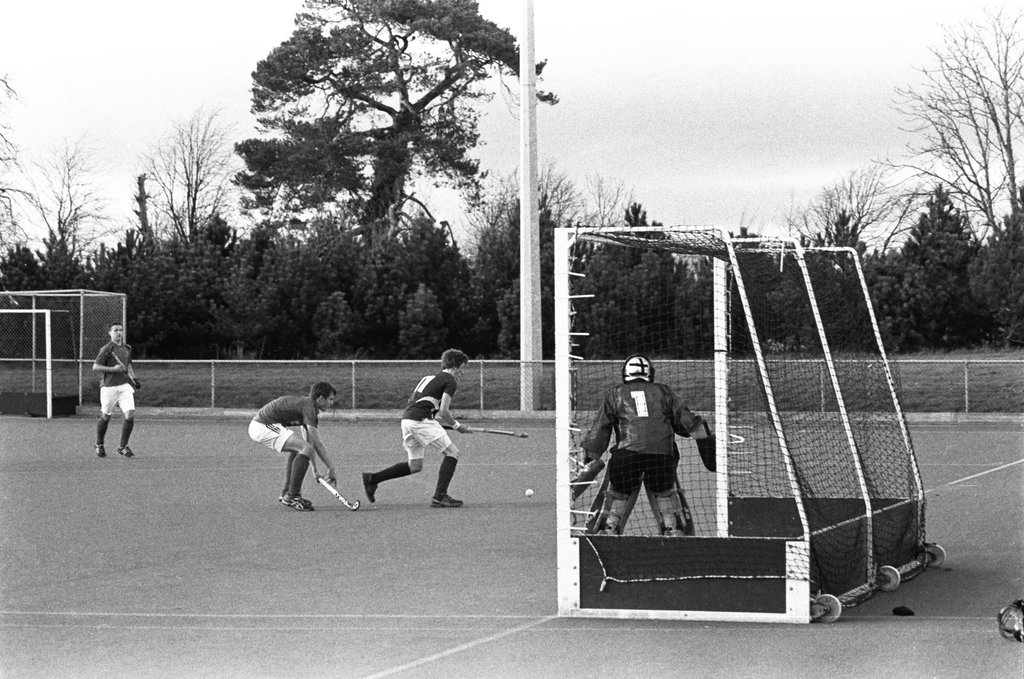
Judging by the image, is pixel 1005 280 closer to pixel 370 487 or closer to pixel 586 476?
pixel 370 487

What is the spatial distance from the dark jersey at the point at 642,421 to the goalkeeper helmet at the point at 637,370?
0.13m

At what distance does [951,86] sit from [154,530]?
33523 mm

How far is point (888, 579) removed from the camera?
344 inches

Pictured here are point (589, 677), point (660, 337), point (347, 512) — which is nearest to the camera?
point (589, 677)

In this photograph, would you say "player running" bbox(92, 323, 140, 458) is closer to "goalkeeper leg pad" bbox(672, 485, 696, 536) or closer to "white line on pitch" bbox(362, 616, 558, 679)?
"goalkeeper leg pad" bbox(672, 485, 696, 536)

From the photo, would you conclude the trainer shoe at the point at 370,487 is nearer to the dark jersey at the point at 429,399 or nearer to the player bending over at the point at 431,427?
the player bending over at the point at 431,427

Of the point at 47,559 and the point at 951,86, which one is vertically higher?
the point at 951,86

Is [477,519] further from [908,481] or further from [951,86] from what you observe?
[951,86]

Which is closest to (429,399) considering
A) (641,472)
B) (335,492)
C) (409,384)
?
(335,492)

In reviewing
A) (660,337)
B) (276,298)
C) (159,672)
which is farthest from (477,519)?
(276,298)

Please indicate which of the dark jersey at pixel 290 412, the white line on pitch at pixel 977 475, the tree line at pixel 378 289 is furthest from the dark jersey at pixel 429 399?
the tree line at pixel 378 289

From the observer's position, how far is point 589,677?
250 inches

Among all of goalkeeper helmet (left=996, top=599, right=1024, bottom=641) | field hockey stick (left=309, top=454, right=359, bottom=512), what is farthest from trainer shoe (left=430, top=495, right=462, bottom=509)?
goalkeeper helmet (left=996, top=599, right=1024, bottom=641)

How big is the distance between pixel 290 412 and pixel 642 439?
516 cm
